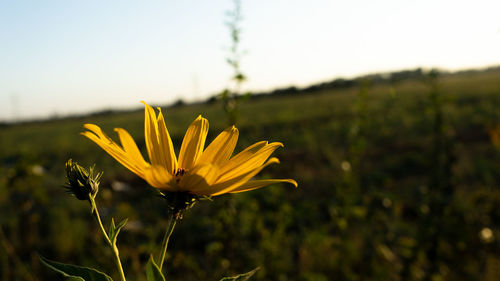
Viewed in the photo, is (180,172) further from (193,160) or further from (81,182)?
(81,182)

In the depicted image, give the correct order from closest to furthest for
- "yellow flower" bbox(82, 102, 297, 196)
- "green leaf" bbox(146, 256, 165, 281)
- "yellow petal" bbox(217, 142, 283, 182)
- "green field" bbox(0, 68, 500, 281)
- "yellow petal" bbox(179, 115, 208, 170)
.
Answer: "green leaf" bbox(146, 256, 165, 281)
"yellow flower" bbox(82, 102, 297, 196)
"yellow petal" bbox(217, 142, 283, 182)
"yellow petal" bbox(179, 115, 208, 170)
"green field" bbox(0, 68, 500, 281)

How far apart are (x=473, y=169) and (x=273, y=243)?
163 inches

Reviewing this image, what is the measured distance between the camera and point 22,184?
2707mm

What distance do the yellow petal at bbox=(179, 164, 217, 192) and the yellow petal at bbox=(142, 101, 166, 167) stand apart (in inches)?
5.6

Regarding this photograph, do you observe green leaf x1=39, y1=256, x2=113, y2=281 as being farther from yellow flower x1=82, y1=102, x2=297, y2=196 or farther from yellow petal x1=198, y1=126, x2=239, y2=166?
yellow petal x1=198, y1=126, x2=239, y2=166

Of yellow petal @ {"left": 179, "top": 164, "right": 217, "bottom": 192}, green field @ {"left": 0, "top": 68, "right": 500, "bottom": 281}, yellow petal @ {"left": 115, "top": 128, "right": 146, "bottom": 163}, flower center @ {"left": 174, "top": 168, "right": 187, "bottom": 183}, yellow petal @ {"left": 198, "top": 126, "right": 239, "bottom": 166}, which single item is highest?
yellow petal @ {"left": 115, "top": 128, "right": 146, "bottom": 163}

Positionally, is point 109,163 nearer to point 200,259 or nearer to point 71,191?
point 200,259

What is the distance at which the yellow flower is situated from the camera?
2.32 feet

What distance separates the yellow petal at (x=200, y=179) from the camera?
0.71m

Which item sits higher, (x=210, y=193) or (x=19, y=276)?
(x=210, y=193)

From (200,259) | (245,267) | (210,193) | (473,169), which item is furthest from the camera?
(473,169)

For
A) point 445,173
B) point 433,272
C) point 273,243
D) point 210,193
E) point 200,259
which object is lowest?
point 200,259

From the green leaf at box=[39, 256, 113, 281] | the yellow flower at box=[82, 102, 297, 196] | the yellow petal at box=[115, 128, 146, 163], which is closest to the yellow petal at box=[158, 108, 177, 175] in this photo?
the yellow flower at box=[82, 102, 297, 196]

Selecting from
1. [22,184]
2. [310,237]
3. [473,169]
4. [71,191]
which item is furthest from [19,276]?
[473,169]
